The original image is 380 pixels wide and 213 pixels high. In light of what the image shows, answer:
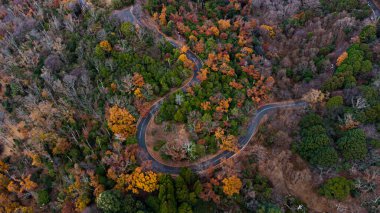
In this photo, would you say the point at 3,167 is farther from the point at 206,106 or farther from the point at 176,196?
the point at 206,106

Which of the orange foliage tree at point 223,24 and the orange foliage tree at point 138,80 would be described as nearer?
the orange foliage tree at point 138,80

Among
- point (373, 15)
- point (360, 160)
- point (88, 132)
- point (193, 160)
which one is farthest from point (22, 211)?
point (373, 15)

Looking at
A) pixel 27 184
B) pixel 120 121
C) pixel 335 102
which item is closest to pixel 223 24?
pixel 335 102

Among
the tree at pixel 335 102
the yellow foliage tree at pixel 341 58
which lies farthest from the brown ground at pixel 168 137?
the yellow foliage tree at pixel 341 58

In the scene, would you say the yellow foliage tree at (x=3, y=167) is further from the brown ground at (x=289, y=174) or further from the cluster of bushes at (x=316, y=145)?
the cluster of bushes at (x=316, y=145)

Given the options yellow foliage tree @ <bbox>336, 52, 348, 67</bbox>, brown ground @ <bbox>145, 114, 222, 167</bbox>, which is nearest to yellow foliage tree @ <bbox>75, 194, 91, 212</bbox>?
brown ground @ <bbox>145, 114, 222, 167</bbox>

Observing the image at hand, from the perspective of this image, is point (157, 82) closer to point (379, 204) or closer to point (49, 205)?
point (49, 205)
